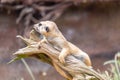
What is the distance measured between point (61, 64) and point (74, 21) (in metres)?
2.26

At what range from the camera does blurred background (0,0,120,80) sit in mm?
2766

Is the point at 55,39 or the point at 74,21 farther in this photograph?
the point at 74,21

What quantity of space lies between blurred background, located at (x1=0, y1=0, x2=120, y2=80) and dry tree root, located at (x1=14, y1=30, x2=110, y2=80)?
188 centimetres

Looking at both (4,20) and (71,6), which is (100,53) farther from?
(4,20)

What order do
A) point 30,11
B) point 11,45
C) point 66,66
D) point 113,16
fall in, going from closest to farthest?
point 66,66
point 11,45
point 30,11
point 113,16

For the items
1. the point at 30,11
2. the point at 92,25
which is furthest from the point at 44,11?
the point at 92,25

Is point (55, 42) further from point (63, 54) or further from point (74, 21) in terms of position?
point (74, 21)

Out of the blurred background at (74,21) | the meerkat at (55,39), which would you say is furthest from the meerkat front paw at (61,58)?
the blurred background at (74,21)

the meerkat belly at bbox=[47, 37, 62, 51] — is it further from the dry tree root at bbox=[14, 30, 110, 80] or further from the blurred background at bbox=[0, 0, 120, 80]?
the blurred background at bbox=[0, 0, 120, 80]

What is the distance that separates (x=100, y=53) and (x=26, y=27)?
0.46 meters

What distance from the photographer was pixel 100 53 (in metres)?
2.68

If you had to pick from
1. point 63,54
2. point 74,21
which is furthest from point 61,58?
point 74,21

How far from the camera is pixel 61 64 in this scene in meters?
0.70

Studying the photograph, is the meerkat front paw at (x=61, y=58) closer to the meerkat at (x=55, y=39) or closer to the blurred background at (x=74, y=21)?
the meerkat at (x=55, y=39)
